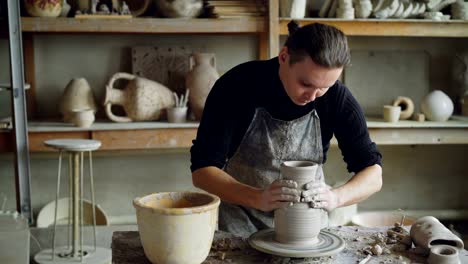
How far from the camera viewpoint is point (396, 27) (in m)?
3.51

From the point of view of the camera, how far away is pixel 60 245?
3.52m

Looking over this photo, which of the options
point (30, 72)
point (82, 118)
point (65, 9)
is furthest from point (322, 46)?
point (30, 72)

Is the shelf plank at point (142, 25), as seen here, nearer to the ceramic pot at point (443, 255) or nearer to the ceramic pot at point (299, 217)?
the ceramic pot at point (299, 217)

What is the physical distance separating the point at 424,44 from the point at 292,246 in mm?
2866

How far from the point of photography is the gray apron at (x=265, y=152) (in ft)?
6.68

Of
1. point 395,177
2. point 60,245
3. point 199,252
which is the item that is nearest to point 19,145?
point 60,245

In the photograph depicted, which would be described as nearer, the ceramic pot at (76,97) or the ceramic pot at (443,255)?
the ceramic pot at (443,255)

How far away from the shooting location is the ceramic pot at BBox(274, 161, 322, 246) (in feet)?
5.14

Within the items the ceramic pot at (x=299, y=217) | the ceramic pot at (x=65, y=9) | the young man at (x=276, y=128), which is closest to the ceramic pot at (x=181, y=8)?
the ceramic pot at (x=65, y=9)

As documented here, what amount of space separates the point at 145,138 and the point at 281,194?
1854 millimetres

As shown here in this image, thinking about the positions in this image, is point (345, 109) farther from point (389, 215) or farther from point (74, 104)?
point (74, 104)

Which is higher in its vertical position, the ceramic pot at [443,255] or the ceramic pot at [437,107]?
the ceramic pot at [437,107]

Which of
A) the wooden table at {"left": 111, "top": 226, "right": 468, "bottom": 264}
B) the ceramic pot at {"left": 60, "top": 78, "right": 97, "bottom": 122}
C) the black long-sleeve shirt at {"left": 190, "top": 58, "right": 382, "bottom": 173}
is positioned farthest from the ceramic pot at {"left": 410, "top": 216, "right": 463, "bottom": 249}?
the ceramic pot at {"left": 60, "top": 78, "right": 97, "bottom": 122}

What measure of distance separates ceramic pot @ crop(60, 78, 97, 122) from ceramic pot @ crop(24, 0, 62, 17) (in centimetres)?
45
